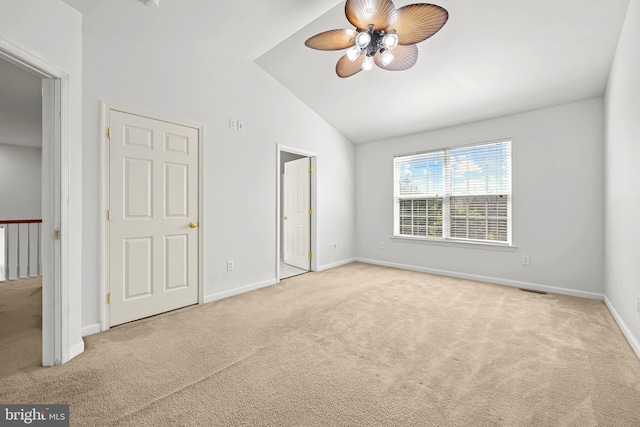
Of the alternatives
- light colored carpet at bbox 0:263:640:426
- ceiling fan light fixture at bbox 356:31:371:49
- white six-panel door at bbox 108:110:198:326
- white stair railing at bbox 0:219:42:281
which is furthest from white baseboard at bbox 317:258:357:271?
white stair railing at bbox 0:219:42:281

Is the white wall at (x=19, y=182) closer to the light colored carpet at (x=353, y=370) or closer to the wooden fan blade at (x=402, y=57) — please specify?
the light colored carpet at (x=353, y=370)

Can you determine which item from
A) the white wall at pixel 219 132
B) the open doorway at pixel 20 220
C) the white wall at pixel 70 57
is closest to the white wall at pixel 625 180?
the white wall at pixel 219 132

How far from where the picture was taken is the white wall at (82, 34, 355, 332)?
2.52m

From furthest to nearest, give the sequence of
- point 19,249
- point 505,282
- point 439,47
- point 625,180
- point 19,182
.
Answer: point 19,182 < point 19,249 < point 505,282 < point 439,47 < point 625,180

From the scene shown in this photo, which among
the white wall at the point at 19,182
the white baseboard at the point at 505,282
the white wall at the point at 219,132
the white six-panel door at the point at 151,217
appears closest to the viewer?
the white wall at the point at 219,132

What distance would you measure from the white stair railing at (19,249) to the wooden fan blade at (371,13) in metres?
6.03

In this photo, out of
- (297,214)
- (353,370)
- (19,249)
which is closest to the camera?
(353,370)

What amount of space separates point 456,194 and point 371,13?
3.35 metres

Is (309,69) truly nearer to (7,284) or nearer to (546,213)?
(546,213)

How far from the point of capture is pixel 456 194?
14.8 ft

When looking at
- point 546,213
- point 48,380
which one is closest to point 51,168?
point 48,380

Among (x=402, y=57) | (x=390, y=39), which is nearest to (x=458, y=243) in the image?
(x=402, y=57)

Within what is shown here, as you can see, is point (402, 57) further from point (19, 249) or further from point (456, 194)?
point (19, 249)

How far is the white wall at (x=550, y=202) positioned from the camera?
3426 millimetres
